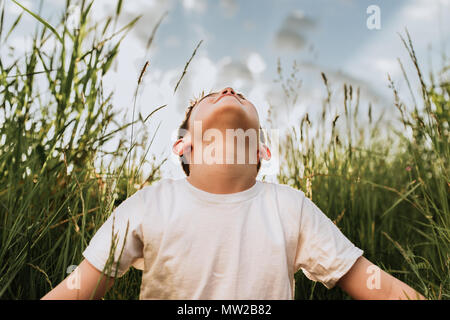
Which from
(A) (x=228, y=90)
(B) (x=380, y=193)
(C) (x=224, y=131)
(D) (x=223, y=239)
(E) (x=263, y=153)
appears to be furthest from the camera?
(B) (x=380, y=193)

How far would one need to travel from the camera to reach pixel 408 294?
1.18 meters

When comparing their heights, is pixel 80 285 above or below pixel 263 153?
below

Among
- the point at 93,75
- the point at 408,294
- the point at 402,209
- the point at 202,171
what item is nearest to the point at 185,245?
the point at 202,171

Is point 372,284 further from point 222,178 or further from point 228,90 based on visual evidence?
point 228,90

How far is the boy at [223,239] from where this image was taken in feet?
3.89

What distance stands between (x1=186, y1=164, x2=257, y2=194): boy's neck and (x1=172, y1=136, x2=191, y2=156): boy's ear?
0.13m

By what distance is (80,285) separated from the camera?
44.5 inches

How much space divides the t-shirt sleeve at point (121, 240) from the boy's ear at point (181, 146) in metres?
0.27

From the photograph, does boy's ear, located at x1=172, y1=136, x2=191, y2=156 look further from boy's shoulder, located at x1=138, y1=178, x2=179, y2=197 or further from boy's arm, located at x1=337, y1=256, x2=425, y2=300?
boy's arm, located at x1=337, y1=256, x2=425, y2=300

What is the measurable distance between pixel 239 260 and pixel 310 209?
1.09ft

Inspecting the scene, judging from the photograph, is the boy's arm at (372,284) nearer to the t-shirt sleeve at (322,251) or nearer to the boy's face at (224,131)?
the t-shirt sleeve at (322,251)

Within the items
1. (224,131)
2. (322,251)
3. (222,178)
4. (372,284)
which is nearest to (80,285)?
(222,178)

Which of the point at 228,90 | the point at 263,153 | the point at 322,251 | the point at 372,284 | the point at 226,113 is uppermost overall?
the point at 228,90

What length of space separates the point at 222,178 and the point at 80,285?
1.89 feet
